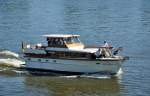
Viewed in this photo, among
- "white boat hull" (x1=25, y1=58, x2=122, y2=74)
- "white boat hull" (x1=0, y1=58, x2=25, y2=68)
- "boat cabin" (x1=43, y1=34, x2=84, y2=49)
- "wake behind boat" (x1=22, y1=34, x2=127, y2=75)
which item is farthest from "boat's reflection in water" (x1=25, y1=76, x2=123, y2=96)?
"white boat hull" (x1=0, y1=58, x2=25, y2=68)

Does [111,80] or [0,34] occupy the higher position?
[0,34]

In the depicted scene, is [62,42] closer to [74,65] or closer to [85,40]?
[74,65]

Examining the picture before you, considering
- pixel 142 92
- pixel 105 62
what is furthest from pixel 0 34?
pixel 142 92

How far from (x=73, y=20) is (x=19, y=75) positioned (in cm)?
4945

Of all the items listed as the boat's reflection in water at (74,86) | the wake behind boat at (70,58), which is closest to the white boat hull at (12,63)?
the wake behind boat at (70,58)

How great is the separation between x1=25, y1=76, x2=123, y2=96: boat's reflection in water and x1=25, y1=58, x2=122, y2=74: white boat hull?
1.29m

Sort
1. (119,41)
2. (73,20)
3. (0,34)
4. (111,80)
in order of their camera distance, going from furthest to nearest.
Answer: (73,20) → (0,34) → (119,41) → (111,80)

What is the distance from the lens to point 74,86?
48688 mm

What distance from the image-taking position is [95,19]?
10331 centimetres

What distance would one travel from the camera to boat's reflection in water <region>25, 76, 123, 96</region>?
4628cm

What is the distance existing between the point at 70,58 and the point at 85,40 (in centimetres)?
2239

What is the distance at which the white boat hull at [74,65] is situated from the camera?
5150 centimetres

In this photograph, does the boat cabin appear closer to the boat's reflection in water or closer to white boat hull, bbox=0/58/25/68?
the boat's reflection in water

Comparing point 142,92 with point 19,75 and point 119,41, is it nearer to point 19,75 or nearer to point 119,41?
point 19,75
